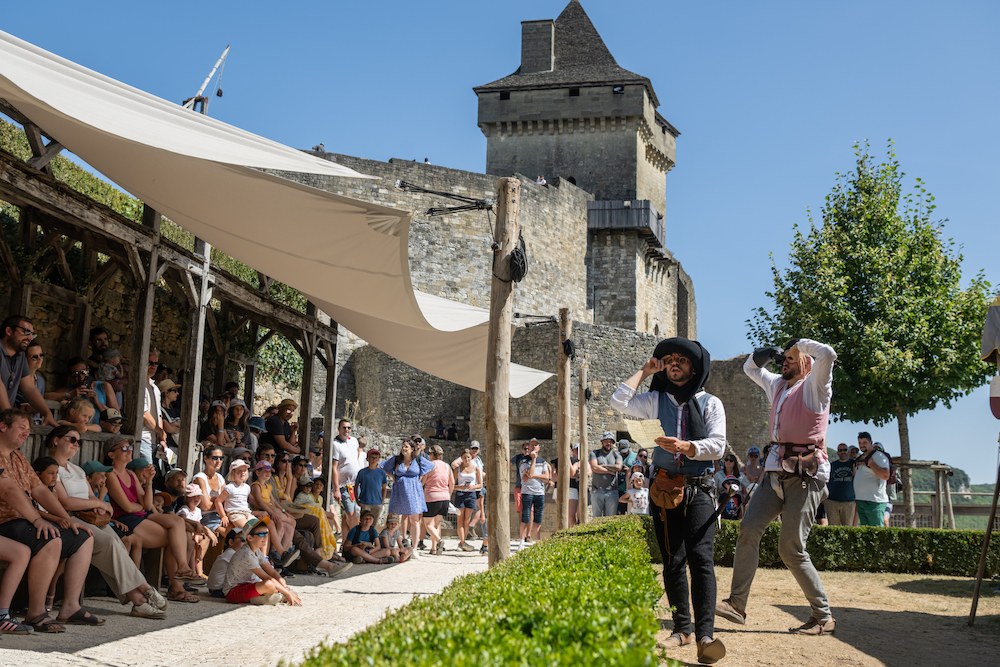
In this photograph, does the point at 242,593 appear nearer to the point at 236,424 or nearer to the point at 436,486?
the point at 236,424

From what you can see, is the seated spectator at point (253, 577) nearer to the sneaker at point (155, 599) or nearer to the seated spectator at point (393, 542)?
the sneaker at point (155, 599)

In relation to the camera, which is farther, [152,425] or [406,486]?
[406,486]

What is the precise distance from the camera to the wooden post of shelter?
19.2ft

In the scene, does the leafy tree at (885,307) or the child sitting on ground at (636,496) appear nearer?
the child sitting on ground at (636,496)

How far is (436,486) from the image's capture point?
9.00 m

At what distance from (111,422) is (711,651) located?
13.5 feet

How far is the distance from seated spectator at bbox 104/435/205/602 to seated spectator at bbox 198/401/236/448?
222 centimetres

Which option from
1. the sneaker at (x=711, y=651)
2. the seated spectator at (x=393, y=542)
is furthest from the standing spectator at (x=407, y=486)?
the sneaker at (x=711, y=651)

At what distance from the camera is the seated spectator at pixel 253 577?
4.95m

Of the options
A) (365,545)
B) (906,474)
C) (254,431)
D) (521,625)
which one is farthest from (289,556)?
(906,474)

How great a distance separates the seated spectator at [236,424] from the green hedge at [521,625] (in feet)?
17.6

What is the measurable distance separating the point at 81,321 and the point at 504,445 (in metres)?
4.86

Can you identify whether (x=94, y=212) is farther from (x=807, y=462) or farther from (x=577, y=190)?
(x=577, y=190)

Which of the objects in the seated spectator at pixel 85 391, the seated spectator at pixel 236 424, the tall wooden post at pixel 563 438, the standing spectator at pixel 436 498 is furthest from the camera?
the standing spectator at pixel 436 498
